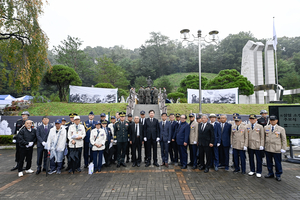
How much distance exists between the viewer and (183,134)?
6324 millimetres

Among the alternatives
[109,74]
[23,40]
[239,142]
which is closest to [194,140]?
[239,142]

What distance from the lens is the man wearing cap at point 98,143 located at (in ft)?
19.2

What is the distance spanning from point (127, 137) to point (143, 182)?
1.95 metres

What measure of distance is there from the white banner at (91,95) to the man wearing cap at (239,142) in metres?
15.8

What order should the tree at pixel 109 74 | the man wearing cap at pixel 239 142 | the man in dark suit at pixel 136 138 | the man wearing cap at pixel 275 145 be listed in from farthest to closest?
the tree at pixel 109 74 → the man in dark suit at pixel 136 138 → the man wearing cap at pixel 239 142 → the man wearing cap at pixel 275 145

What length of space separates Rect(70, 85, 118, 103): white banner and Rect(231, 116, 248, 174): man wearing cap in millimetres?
15812

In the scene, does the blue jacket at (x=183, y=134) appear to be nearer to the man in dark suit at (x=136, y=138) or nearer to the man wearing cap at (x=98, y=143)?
the man in dark suit at (x=136, y=138)

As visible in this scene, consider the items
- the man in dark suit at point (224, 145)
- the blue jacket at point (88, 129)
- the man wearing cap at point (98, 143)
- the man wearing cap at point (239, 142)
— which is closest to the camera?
the man wearing cap at point (239, 142)

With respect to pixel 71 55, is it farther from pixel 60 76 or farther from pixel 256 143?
pixel 256 143

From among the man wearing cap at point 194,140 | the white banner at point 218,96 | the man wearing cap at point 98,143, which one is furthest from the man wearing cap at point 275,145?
the white banner at point 218,96

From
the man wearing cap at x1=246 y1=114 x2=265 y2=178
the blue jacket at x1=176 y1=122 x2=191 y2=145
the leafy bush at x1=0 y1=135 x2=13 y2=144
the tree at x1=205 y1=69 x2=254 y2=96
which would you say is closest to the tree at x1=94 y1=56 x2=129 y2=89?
the tree at x1=205 y1=69 x2=254 y2=96

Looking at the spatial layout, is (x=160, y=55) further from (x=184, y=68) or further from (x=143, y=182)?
(x=143, y=182)

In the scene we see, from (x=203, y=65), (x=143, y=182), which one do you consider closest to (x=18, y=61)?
(x=143, y=182)

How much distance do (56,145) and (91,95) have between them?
47.0 ft
